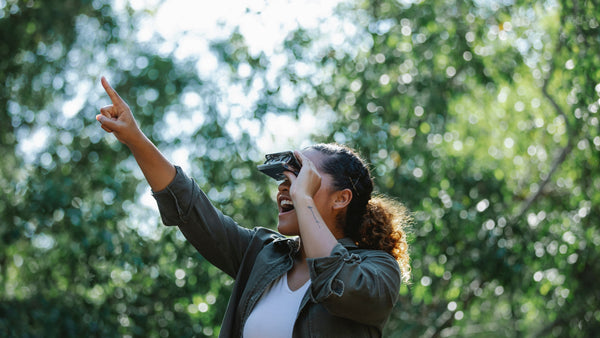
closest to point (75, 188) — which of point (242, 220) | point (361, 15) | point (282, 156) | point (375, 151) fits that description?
point (242, 220)

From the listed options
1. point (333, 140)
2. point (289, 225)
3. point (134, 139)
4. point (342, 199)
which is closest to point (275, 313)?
point (289, 225)

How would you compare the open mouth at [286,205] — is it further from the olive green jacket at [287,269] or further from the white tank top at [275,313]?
the white tank top at [275,313]

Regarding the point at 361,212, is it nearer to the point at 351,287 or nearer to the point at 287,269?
the point at 287,269

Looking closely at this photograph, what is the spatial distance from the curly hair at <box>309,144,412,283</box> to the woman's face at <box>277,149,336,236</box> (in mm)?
20

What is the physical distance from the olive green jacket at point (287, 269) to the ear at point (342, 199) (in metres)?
0.10

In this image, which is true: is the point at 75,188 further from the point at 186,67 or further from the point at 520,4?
the point at 520,4

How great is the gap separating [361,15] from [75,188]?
222 cm

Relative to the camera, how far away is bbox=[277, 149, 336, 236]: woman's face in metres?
1.71

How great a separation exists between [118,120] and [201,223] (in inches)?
13.3

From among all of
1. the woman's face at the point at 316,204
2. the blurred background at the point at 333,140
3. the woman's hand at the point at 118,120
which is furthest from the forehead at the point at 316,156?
the blurred background at the point at 333,140

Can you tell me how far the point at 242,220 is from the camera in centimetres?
409

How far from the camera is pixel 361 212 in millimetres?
1833

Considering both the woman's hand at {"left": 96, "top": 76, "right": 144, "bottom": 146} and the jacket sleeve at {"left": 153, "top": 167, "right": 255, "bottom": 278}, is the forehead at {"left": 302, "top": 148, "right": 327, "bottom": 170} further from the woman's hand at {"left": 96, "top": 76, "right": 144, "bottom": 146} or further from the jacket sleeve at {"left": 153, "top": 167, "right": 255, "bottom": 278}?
the woman's hand at {"left": 96, "top": 76, "right": 144, "bottom": 146}

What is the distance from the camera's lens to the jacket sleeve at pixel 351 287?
1448 millimetres
